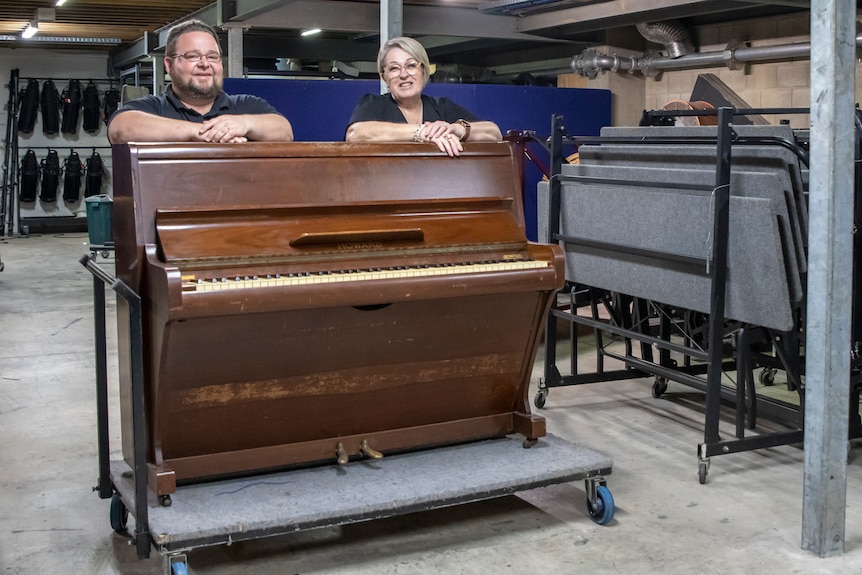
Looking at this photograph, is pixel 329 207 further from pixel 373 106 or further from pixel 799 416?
pixel 799 416

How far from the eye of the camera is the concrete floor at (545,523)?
9.42 ft

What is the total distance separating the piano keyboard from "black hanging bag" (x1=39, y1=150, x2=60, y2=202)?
1233cm

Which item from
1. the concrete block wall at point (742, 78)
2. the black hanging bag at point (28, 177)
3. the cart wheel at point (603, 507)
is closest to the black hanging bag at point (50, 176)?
the black hanging bag at point (28, 177)

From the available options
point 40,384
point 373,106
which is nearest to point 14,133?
point 40,384

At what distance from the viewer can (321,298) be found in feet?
8.81

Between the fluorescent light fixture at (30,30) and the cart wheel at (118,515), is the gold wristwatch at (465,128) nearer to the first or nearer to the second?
the cart wheel at (118,515)

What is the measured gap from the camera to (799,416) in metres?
3.87

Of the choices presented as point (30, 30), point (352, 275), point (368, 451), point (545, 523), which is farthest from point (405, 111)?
point (30, 30)

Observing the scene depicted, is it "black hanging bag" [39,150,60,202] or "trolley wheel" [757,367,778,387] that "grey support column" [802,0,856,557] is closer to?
"trolley wheel" [757,367,778,387]

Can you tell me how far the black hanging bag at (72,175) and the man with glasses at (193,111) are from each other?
11.5 m

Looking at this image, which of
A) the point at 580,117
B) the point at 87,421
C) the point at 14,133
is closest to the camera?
the point at 87,421

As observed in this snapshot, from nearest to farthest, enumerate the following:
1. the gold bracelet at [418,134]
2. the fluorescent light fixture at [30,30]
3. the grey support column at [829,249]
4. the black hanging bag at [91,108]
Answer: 1. the grey support column at [829,249]
2. the gold bracelet at [418,134]
3. the fluorescent light fixture at [30,30]
4. the black hanging bag at [91,108]

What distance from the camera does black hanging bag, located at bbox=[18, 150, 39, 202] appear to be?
13773 millimetres

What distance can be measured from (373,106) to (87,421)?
2.02 meters
